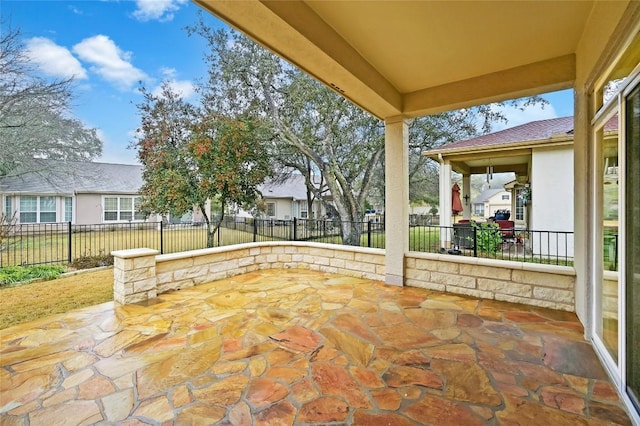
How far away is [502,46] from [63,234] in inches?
434

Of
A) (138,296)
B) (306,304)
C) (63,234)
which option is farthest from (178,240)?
(306,304)

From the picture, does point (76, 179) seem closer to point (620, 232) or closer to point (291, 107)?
point (291, 107)

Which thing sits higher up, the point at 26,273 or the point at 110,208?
the point at 110,208

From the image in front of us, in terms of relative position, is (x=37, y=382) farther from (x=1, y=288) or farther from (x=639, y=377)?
(x=639, y=377)

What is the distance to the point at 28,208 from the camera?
11375mm

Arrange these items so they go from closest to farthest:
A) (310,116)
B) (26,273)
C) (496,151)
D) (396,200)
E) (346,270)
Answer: (396,200)
(26,273)
(346,270)
(496,151)
(310,116)

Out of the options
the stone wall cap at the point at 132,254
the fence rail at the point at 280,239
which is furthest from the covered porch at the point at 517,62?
the stone wall cap at the point at 132,254

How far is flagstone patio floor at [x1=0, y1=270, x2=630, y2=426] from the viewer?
1.80 meters

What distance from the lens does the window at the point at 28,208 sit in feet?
36.8

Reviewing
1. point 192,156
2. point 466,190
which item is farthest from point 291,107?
point 466,190

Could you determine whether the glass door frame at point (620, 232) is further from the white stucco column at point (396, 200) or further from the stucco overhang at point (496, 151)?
the stucco overhang at point (496, 151)

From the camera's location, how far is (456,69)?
11.5ft

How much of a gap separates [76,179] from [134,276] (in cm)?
1121

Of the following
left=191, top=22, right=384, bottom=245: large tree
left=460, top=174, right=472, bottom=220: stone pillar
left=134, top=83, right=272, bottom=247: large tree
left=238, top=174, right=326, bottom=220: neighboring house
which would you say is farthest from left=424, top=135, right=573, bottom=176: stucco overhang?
left=238, top=174, right=326, bottom=220: neighboring house
